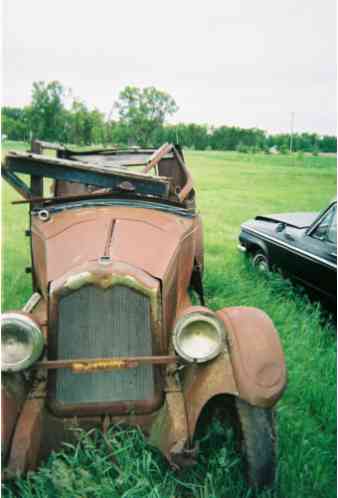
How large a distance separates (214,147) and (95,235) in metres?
6.19

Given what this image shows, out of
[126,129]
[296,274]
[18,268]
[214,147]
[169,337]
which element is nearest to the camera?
[169,337]

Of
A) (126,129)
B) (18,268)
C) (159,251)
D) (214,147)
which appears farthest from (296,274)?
(126,129)

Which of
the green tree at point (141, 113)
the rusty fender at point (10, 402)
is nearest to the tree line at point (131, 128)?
the green tree at point (141, 113)

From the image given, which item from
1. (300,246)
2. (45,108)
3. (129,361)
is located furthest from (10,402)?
(45,108)

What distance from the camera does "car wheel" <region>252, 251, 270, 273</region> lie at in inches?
205

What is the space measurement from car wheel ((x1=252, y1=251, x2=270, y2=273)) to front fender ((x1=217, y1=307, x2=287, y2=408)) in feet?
9.65

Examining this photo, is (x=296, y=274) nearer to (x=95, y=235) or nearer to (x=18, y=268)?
(x=95, y=235)

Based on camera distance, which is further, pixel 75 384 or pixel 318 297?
pixel 318 297

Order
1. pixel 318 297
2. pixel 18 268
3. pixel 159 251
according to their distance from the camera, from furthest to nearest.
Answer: pixel 18 268
pixel 318 297
pixel 159 251

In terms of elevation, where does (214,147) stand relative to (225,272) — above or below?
above

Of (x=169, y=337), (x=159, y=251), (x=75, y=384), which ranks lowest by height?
(x=75, y=384)

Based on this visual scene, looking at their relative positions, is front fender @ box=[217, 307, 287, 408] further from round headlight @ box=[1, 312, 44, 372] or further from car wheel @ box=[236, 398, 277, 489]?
round headlight @ box=[1, 312, 44, 372]

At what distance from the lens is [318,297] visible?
165 inches

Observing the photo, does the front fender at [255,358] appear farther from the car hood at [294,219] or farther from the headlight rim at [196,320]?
the car hood at [294,219]
